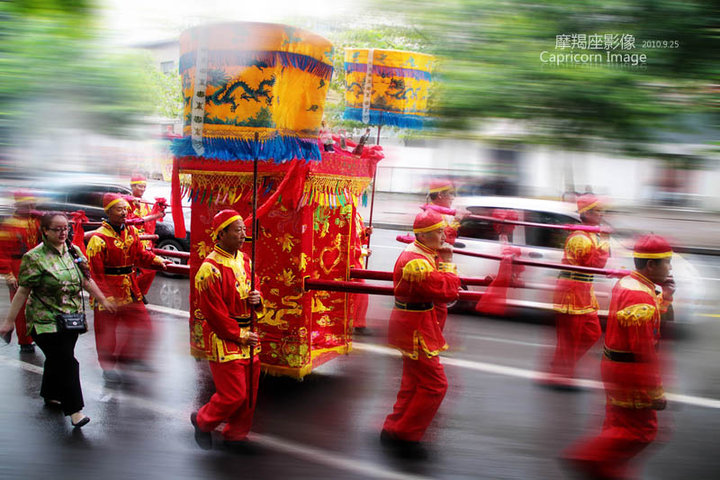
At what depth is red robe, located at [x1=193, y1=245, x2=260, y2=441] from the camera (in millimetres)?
4043

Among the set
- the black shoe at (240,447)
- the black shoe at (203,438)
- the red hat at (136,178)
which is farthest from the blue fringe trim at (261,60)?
the black shoe at (240,447)

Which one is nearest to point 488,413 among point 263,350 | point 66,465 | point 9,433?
point 263,350

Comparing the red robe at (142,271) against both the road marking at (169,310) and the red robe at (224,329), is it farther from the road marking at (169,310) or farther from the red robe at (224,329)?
the red robe at (224,329)

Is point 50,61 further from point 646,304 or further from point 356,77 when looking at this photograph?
point 356,77

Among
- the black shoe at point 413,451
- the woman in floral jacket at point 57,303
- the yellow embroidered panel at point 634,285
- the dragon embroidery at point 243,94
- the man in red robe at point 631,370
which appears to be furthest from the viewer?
the woman in floral jacket at point 57,303

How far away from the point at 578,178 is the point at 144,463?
366cm

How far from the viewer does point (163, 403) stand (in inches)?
208

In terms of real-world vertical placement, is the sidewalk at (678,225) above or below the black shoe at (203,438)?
above

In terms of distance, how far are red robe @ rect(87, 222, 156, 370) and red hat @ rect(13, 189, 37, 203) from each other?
12.8 feet

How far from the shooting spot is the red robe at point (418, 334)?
412 centimetres

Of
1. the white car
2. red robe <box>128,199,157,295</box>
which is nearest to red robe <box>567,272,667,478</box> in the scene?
the white car

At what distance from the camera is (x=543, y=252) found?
158 inches

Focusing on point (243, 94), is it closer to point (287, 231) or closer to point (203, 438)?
point (287, 231)

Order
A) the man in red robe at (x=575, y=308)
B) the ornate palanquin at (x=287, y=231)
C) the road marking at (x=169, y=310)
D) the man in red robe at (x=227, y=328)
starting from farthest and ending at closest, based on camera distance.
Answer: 1. the road marking at (x=169, y=310)
2. the ornate palanquin at (x=287, y=231)
3. the man in red robe at (x=227, y=328)
4. the man in red robe at (x=575, y=308)
